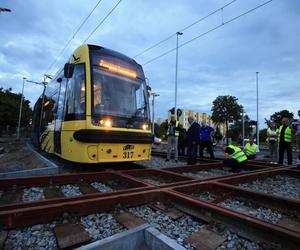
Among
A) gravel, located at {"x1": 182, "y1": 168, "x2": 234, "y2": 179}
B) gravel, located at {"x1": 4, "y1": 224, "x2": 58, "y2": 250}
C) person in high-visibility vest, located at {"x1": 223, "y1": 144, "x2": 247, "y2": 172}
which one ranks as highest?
person in high-visibility vest, located at {"x1": 223, "y1": 144, "x2": 247, "y2": 172}

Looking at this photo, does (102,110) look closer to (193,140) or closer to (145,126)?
(145,126)

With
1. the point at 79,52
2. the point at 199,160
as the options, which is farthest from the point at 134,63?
the point at 199,160

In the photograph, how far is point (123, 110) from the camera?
672cm

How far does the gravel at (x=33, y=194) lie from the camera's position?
3.92m

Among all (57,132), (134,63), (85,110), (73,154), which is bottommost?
(73,154)

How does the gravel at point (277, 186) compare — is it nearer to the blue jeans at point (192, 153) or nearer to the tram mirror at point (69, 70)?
the blue jeans at point (192, 153)

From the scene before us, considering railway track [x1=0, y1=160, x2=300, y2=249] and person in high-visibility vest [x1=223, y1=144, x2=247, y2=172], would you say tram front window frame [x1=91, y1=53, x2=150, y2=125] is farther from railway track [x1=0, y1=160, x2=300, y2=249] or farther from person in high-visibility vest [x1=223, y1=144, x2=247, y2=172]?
person in high-visibility vest [x1=223, y1=144, x2=247, y2=172]

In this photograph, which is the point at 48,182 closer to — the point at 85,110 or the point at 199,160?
the point at 85,110

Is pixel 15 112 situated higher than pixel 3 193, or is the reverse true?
pixel 15 112

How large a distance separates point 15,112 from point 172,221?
183 feet

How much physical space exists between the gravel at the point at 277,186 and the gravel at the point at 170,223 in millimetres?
2716

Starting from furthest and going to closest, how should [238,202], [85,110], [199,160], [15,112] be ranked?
1. [15,112]
2. [199,160]
3. [85,110]
4. [238,202]

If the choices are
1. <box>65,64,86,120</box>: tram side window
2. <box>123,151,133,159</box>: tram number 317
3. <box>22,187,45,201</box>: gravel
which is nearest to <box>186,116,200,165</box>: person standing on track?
<box>123,151,133,159</box>: tram number 317

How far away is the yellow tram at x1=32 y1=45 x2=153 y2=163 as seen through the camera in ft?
19.6
